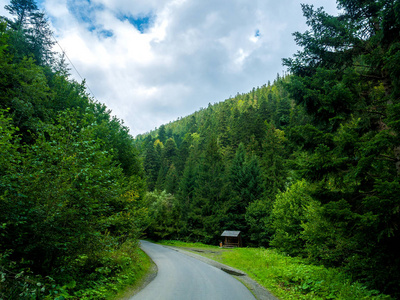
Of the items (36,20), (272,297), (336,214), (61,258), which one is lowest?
(272,297)

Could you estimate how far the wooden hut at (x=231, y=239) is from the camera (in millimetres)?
31133

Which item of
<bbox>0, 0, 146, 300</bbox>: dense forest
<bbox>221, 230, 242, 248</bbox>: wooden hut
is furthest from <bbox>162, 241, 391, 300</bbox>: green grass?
<bbox>221, 230, 242, 248</bbox>: wooden hut

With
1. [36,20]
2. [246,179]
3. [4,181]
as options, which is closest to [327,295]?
[4,181]

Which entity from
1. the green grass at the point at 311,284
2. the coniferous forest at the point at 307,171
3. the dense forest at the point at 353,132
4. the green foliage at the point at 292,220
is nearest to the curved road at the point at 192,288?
the green grass at the point at 311,284

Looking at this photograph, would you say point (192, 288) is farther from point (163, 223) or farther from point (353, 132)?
point (163, 223)

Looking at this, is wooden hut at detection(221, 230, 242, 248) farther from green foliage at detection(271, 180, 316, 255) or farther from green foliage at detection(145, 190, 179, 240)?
green foliage at detection(271, 180, 316, 255)

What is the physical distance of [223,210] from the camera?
36.9 metres

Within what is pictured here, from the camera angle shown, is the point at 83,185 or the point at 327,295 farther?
the point at 327,295

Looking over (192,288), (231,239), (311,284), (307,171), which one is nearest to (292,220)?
(311,284)

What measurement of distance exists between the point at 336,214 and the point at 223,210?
106 feet

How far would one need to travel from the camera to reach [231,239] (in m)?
32.2

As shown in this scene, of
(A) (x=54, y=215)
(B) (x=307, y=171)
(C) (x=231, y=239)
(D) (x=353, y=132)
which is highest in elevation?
(D) (x=353, y=132)

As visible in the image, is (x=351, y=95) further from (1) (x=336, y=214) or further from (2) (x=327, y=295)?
(2) (x=327, y=295)

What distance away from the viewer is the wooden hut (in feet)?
102
